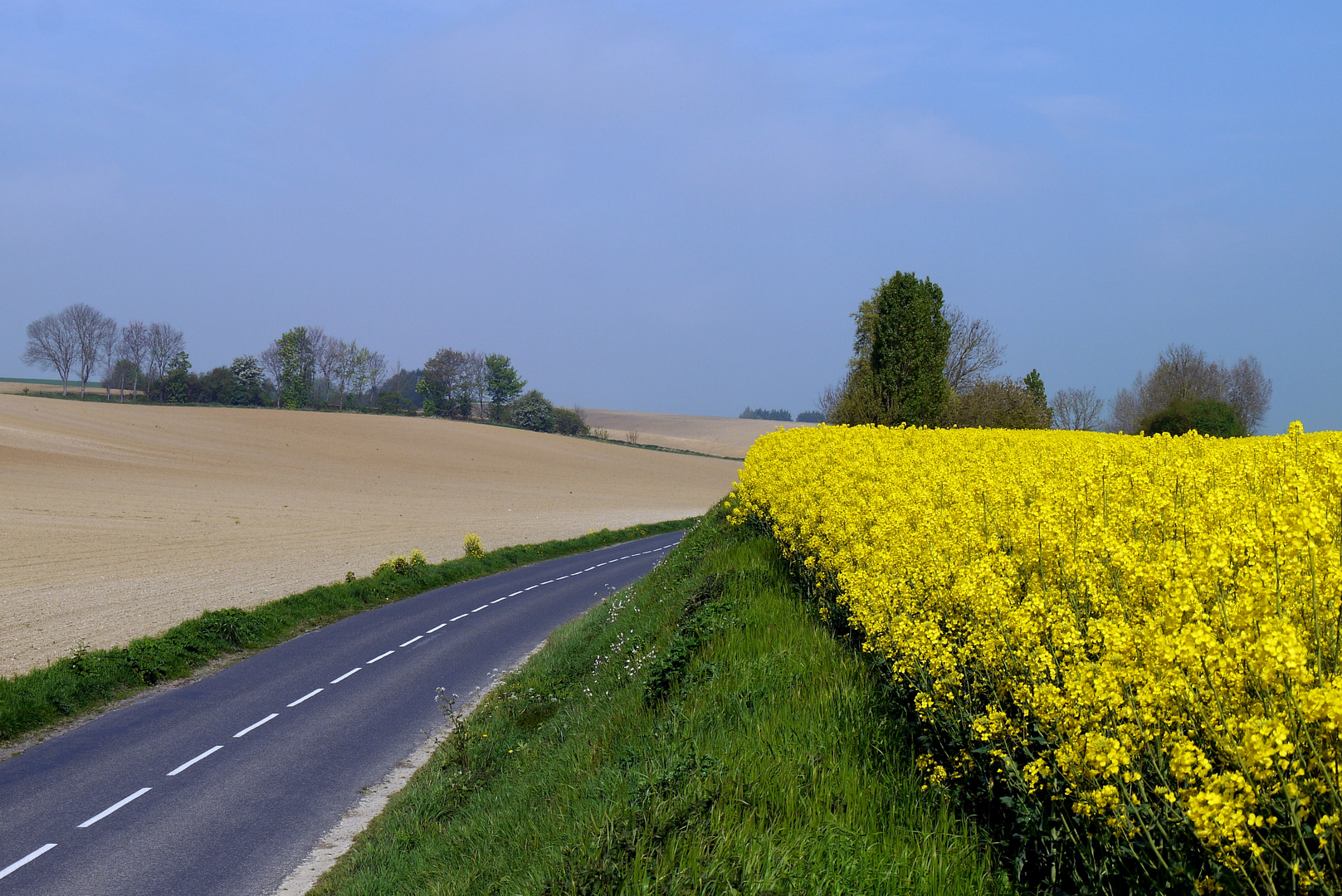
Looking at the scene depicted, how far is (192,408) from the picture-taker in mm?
105688

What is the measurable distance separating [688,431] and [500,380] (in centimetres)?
4112

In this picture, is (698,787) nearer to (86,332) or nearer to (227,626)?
(227,626)

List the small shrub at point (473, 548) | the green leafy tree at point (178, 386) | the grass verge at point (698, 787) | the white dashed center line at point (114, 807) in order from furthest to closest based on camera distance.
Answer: the green leafy tree at point (178, 386) < the small shrub at point (473, 548) < the white dashed center line at point (114, 807) < the grass verge at point (698, 787)

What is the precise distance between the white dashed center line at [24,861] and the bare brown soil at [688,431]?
393ft

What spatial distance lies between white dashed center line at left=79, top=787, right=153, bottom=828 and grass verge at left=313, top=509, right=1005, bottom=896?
13.2 ft

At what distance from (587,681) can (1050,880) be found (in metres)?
10.9

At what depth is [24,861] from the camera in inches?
417

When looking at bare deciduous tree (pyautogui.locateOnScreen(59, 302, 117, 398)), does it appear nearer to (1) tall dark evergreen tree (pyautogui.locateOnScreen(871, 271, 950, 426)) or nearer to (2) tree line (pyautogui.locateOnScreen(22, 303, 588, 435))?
(2) tree line (pyautogui.locateOnScreen(22, 303, 588, 435))

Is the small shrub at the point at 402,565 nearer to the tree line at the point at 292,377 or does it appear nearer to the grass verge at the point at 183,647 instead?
the grass verge at the point at 183,647

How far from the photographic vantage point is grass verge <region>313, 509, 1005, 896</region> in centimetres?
562

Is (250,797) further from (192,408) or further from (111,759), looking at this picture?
(192,408)

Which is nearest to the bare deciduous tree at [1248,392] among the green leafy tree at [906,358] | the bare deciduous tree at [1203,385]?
the bare deciduous tree at [1203,385]

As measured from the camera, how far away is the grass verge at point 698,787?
562 centimetres

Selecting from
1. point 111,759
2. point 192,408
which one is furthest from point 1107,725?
point 192,408
